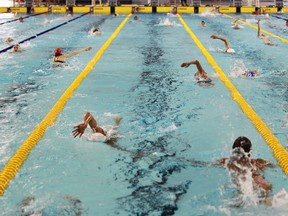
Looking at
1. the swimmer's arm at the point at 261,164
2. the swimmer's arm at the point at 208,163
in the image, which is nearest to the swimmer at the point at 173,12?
the swimmer's arm at the point at 208,163

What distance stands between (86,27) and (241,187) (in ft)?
43.1

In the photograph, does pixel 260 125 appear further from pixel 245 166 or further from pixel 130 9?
pixel 130 9

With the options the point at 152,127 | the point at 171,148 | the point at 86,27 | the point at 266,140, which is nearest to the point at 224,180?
the point at 171,148

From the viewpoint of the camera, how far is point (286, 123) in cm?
501

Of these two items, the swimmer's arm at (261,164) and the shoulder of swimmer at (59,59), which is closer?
the swimmer's arm at (261,164)

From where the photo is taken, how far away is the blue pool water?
10.7 ft

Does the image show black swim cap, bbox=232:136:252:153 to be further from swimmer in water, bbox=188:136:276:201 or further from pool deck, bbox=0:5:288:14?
pool deck, bbox=0:5:288:14

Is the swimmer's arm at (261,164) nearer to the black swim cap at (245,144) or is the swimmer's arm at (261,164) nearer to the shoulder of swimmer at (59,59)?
the black swim cap at (245,144)

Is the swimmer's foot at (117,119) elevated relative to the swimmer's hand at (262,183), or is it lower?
elevated

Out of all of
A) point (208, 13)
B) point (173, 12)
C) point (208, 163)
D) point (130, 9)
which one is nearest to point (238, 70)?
point (208, 163)

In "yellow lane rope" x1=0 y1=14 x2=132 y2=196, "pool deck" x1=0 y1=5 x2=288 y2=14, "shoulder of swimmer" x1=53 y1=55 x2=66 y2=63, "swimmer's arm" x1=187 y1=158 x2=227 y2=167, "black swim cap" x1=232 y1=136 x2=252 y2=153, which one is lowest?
"swimmer's arm" x1=187 y1=158 x2=227 y2=167

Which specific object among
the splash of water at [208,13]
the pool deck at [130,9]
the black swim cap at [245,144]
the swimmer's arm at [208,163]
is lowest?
the swimmer's arm at [208,163]

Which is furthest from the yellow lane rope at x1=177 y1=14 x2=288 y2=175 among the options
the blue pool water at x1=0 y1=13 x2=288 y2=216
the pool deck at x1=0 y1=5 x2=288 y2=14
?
the pool deck at x1=0 y1=5 x2=288 y2=14

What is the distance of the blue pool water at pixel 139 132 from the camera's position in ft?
10.7
